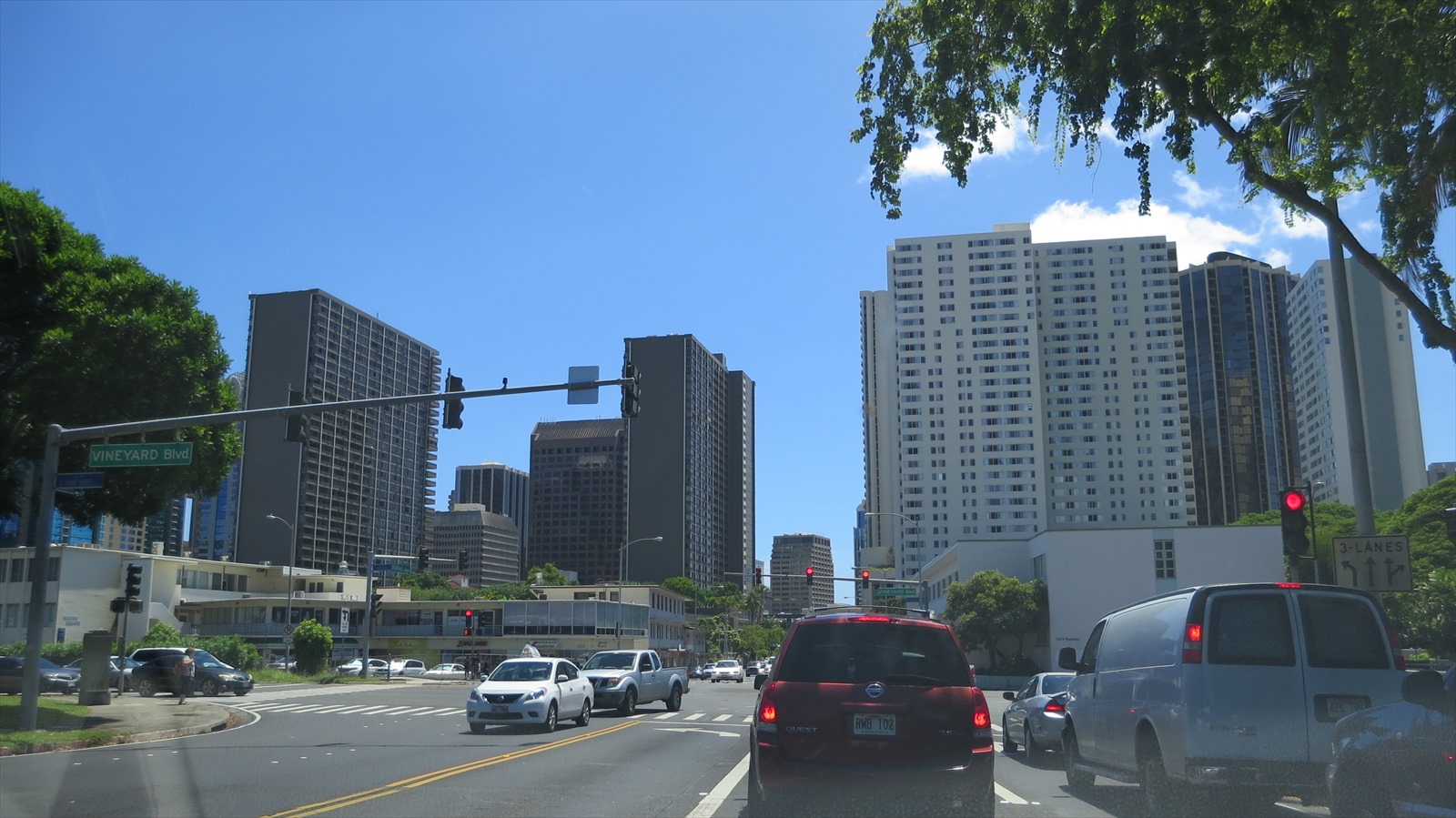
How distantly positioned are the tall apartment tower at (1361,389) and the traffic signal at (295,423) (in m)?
18.1

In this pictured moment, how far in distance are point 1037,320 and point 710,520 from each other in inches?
2428

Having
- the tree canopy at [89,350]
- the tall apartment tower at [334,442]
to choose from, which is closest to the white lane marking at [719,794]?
the tree canopy at [89,350]

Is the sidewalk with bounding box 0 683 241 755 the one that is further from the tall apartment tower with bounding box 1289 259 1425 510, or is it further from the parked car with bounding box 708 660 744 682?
the parked car with bounding box 708 660 744 682

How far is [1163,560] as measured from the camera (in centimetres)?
7262

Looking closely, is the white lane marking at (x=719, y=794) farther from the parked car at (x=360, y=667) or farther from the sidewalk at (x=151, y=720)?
the parked car at (x=360, y=667)

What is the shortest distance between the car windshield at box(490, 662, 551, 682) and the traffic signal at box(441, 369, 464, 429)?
5.53 meters

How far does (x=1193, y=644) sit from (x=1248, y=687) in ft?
1.83

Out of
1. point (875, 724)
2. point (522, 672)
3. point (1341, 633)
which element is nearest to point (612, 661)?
point (522, 672)

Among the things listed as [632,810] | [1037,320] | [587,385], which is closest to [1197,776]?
[632,810]

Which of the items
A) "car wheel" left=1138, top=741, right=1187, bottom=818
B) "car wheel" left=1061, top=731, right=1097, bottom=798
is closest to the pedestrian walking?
"car wheel" left=1061, top=731, right=1097, bottom=798

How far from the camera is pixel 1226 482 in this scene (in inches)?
7023

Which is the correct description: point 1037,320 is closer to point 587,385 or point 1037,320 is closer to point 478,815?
point 587,385

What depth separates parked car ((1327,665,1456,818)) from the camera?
24.3ft

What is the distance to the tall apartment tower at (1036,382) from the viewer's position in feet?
502
